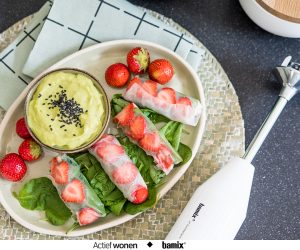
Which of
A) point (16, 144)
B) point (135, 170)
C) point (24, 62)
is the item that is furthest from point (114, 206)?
point (24, 62)

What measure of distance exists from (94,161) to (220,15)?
477 millimetres

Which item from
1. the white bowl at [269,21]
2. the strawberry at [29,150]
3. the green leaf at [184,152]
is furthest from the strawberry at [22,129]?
the white bowl at [269,21]

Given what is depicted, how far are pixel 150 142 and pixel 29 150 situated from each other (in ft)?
0.88

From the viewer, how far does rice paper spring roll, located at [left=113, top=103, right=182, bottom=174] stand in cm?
121

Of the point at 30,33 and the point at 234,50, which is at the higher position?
the point at 234,50

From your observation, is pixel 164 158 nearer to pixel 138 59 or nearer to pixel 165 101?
pixel 165 101

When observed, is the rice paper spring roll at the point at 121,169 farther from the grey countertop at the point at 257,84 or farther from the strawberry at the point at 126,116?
the grey countertop at the point at 257,84

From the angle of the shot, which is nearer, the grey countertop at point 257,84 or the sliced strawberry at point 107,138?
the sliced strawberry at point 107,138

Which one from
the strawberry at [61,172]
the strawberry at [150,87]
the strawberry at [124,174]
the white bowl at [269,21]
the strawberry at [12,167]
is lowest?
the strawberry at [12,167]

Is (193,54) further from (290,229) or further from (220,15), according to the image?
(290,229)

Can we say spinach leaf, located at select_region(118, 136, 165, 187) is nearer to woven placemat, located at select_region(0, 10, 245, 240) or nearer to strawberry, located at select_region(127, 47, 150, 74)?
woven placemat, located at select_region(0, 10, 245, 240)

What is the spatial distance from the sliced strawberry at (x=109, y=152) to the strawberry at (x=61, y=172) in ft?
0.25

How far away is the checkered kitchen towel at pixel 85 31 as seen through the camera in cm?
127

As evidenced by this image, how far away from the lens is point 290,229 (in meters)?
1.33
